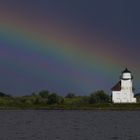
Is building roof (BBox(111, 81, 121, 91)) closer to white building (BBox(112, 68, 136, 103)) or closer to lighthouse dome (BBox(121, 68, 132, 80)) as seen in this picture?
white building (BBox(112, 68, 136, 103))

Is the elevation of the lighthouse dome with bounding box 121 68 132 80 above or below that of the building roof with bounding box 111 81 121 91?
above

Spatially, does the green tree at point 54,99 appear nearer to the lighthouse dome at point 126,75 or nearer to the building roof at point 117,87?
the building roof at point 117,87

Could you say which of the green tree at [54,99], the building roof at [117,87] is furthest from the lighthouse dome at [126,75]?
the green tree at [54,99]

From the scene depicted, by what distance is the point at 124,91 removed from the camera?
13075 centimetres

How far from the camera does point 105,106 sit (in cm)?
12606

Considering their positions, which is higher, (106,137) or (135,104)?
(135,104)

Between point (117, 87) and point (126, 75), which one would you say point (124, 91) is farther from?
point (126, 75)

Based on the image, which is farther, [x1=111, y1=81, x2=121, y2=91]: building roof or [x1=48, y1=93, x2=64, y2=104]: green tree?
[x1=111, y1=81, x2=121, y2=91]: building roof

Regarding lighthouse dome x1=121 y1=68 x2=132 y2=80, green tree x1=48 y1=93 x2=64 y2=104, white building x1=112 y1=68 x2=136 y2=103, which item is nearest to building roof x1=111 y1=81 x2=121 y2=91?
white building x1=112 y1=68 x2=136 y2=103

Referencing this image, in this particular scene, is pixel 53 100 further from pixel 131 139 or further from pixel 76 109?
pixel 131 139

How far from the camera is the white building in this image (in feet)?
428

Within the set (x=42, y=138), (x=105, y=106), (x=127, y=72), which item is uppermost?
(x=127, y=72)

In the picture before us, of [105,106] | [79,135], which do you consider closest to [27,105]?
[105,106]

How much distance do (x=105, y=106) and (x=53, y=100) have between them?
490 inches
